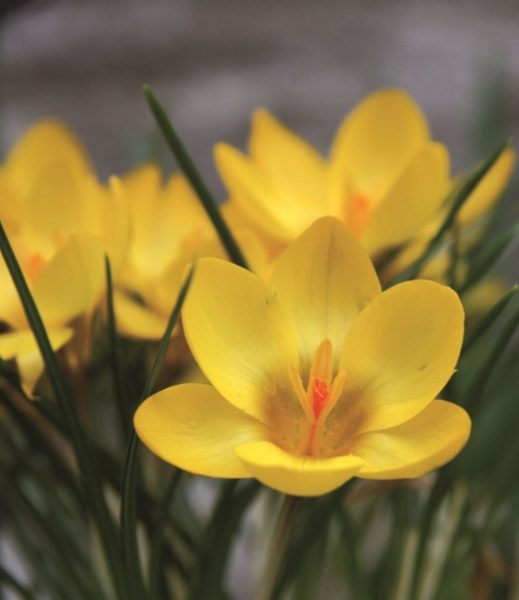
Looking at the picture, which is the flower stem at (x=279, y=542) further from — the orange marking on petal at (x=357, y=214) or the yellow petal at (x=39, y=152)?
the yellow petal at (x=39, y=152)

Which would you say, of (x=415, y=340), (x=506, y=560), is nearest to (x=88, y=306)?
(x=415, y=340)

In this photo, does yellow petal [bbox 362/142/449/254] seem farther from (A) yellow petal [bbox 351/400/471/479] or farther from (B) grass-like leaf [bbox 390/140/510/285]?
(A) yellow petal [bbox 351/400/471/479]

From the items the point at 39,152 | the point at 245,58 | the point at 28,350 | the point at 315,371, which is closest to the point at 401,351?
the point at 315,371

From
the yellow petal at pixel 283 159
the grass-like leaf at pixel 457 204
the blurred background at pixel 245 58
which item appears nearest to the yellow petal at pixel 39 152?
the yellow petal at pixel 283 159

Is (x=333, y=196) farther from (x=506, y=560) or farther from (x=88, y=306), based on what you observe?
(x=506, y=560)

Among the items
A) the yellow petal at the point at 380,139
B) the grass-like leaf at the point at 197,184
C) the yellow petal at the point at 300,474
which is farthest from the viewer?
the yellow petal at the point at 380,139

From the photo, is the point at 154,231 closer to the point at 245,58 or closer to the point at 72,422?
the point at 72,422

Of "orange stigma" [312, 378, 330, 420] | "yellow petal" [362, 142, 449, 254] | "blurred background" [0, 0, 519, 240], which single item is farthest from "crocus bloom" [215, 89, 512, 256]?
"blurred background" [0, 0, 519, 240]
